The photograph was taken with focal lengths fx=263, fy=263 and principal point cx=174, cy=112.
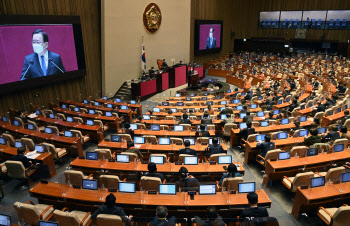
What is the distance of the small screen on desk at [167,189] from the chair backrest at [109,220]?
1.26 metres

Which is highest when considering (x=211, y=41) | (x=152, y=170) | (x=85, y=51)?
(x=211, y=41)

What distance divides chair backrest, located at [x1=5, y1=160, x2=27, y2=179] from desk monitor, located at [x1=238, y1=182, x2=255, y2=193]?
5.67 m

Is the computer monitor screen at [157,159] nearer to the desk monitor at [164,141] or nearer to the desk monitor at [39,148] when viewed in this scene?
the desk monitor at [164,141]

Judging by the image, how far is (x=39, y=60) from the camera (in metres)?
13.1

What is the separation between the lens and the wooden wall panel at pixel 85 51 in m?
12.3

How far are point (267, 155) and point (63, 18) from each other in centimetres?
1246

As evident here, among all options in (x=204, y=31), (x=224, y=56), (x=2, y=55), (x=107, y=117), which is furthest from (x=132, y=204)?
(x=224, y=56)

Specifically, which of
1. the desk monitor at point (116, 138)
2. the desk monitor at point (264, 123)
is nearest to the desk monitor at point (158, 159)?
the desk monitor at point (116, 138)

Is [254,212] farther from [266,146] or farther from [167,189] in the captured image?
[266,146]

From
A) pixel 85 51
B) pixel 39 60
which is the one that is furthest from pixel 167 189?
pixel 85 51

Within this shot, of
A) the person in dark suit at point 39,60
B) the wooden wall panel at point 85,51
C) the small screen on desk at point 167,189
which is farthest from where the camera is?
the person in dark suit at point 39,60

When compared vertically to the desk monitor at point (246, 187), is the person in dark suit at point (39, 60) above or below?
above

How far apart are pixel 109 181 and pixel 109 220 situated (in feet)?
4.37

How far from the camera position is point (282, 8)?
107 ft
